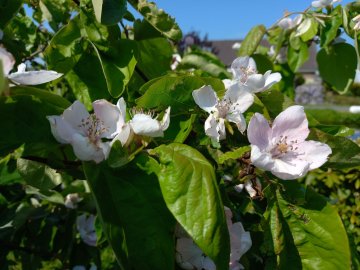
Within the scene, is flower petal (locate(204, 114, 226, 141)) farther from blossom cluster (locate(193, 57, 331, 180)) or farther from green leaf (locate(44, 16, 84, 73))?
green leaf (locate(44, 16, 84, 73))

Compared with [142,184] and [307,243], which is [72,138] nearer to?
[142,184]

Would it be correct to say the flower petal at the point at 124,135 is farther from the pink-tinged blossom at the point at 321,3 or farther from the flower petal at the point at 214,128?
the pink-tinged blossom at the point at 321,3

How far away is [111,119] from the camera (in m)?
0.89

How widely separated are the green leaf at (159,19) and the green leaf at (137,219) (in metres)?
0.53

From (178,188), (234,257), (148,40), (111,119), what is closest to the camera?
(178,188)

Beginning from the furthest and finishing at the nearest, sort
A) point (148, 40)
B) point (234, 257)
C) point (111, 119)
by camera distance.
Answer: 1. point (148, 40)
2. point (234, 257)
3. point (111, 119)

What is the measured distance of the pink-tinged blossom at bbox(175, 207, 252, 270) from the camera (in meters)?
1.01

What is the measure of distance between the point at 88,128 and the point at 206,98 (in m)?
0.24

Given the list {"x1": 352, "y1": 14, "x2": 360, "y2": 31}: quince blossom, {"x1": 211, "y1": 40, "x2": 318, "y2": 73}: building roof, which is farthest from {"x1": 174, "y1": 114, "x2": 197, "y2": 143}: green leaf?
{"x1": 211, "y1": 40, "x2": 318, "y2": 73}: building roof

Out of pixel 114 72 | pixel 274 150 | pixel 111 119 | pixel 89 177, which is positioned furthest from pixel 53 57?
pixel 274 150

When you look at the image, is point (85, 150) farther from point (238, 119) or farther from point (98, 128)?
point (238, 119)

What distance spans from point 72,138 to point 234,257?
0.47 m

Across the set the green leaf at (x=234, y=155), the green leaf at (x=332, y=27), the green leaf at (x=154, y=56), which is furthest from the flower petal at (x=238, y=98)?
the green leaf at (x=332, y=27)

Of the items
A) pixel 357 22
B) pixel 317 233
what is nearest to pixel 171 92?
pixel 317 233
